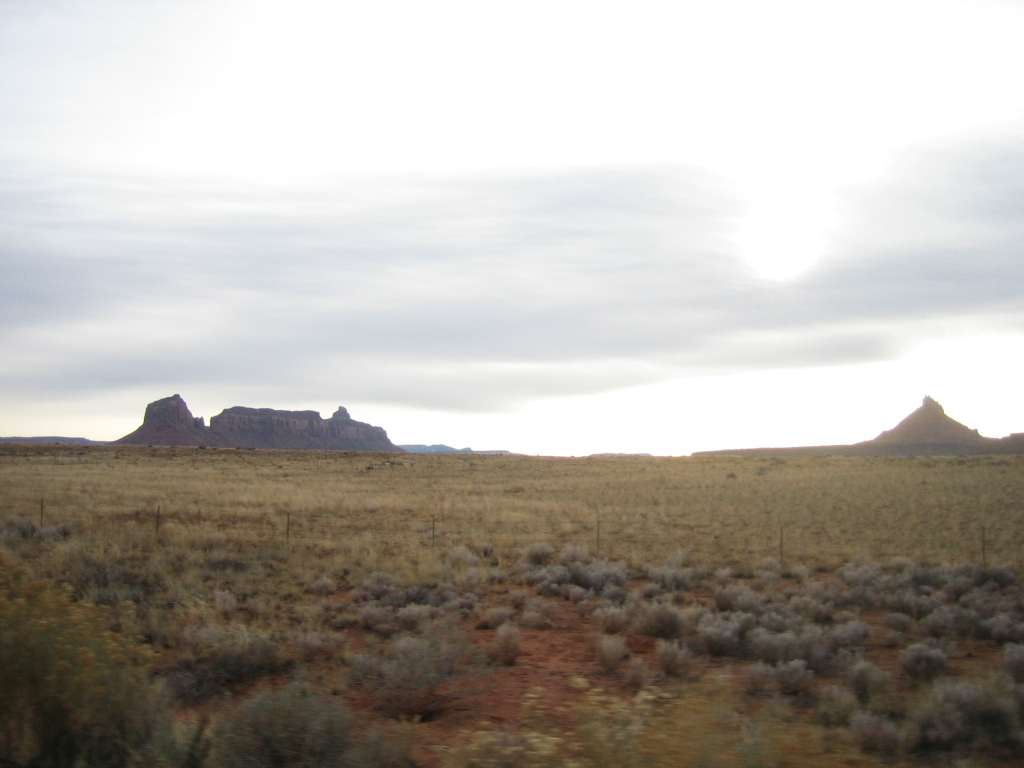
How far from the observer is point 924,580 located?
15922 millimetres

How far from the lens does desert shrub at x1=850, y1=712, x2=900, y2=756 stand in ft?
21.8

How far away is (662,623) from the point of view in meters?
11.9

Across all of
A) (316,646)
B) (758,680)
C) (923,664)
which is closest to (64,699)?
(316,646)

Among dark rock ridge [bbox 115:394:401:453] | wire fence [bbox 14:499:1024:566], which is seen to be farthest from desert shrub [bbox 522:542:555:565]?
dark rock ridge [bbox 115:394:401:453]

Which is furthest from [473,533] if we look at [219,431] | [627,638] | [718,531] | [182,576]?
[219,431]

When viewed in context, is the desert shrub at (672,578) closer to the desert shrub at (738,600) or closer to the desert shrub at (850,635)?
the desert shrub at (738,600)

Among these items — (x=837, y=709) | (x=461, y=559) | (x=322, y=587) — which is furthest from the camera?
(x=461, y=559)

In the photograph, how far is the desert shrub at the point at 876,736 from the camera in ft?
21.8

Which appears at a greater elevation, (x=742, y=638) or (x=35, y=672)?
(x=35, y=672)

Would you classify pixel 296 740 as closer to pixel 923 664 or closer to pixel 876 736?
pixel 876 736

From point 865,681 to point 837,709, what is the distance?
41.6 inches

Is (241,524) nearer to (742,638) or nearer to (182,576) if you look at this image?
(182,576)

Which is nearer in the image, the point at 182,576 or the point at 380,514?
the point at 182,576

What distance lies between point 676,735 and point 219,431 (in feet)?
650
